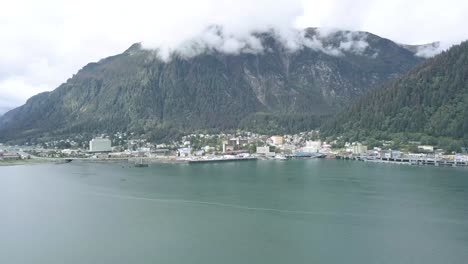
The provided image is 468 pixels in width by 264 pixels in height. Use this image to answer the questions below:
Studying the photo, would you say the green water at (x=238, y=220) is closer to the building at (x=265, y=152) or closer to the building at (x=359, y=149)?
the building at (x=359, y=149)

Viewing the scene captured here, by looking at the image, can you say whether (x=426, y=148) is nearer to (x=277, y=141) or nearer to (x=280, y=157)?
(x=280, y=157)

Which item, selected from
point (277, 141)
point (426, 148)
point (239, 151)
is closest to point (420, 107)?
point (426, 148)

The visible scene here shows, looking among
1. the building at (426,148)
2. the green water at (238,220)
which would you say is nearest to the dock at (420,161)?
the building at (426,148)

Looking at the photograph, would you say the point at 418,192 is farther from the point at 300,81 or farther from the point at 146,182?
the point at 300,81

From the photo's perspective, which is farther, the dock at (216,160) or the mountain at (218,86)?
the mountain at (218,86)

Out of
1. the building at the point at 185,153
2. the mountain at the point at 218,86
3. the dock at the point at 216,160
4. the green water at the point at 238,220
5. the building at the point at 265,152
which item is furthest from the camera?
the mountain at the point at 218,86
